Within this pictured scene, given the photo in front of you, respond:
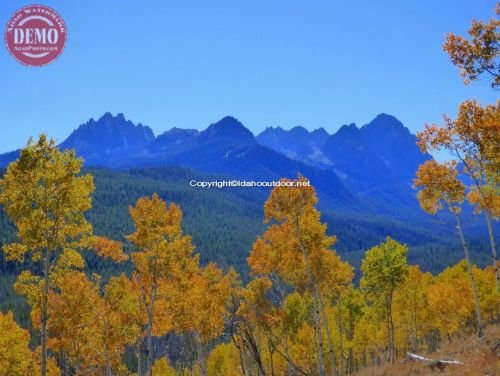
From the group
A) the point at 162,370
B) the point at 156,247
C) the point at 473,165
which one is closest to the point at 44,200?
the point at 156,247

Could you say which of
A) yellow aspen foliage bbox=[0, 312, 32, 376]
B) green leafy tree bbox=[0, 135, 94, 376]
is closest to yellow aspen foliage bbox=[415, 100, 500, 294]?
green leafy tree bbox=[0, 135, 94, 376]

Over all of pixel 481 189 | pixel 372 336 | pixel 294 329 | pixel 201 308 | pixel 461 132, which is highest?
pixel 461 132

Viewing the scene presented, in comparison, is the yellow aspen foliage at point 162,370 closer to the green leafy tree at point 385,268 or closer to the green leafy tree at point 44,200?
the green leafy tree at point 385,268

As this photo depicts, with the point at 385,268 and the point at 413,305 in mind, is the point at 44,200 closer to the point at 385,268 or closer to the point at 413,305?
the point at 385,268

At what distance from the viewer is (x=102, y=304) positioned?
3105 cm

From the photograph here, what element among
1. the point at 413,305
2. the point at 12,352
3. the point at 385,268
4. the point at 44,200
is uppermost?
the point at 44,200

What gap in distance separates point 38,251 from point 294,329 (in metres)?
37.9

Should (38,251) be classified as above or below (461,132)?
below

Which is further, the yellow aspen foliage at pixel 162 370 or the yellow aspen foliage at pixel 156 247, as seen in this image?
the yellow aspen foliage at pixel 162 370

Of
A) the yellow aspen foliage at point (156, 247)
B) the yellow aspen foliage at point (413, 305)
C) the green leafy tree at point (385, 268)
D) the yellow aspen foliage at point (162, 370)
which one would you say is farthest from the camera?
the yellow aspen foliage at point (162, 370)

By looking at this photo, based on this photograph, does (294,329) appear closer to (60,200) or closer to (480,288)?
(480,288)

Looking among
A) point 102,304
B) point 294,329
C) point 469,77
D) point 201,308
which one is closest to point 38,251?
point 102,304

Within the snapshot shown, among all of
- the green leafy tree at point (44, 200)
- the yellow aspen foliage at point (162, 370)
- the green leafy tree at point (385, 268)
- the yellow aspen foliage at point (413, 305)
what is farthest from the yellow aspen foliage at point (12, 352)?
the yellow aspen foliage at point (413, 305)

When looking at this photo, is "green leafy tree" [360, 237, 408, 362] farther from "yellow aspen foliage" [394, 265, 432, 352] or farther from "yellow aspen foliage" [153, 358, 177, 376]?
"yellow aspen foliage" [153, 358, 177, 376]
